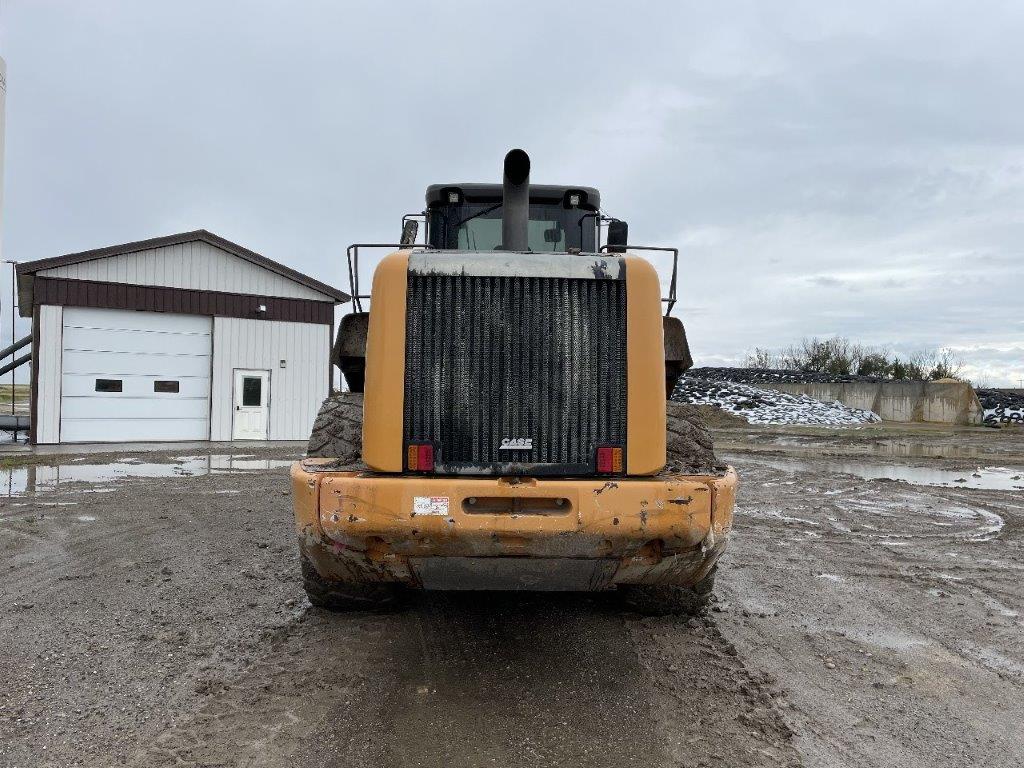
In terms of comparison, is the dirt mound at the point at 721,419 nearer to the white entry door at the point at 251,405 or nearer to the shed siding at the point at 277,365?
the shed siding at the point at 277,365

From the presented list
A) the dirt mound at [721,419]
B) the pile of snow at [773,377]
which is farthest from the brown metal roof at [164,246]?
the pile of snow at [773,377]

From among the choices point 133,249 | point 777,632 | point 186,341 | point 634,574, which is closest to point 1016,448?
point 777,632

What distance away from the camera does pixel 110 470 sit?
11.8m

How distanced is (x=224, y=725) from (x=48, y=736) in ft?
2.15

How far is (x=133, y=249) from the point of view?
17438 mm

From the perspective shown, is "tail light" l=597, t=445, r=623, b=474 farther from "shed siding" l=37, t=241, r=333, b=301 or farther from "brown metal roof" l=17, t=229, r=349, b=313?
"shed siding" l=37, t=241, r=333, b=301

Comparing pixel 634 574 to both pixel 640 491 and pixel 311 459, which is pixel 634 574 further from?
Result: pixel 311 459

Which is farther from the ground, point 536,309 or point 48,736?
point 536,309

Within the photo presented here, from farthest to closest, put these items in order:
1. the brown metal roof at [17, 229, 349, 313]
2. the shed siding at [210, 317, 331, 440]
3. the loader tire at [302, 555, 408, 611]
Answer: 1. the shed siding at [210, 317, 331, 440]
2. the brown metal roof at [17, 229, 349, 313]
3. the loader tire at [302, 555, 408, 611]

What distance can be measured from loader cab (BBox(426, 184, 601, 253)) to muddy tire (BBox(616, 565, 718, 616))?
238 cm

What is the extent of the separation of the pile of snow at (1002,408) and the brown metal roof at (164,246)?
2743 cm

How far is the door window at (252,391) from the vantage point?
19016 mm

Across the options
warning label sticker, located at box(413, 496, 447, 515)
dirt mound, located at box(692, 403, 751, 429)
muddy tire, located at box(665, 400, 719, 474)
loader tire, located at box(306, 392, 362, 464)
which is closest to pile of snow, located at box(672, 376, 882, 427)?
dirt mound, located at box(692, 403, 751, 429)

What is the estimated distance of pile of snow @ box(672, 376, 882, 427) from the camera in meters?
27.9
